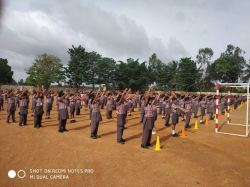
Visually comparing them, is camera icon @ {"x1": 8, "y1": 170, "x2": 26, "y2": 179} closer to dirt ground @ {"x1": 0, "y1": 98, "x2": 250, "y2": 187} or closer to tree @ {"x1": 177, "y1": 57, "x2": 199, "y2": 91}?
dirt ground @ {"x1": 0, "y1": 98, "x2": 250, "y2": 187}

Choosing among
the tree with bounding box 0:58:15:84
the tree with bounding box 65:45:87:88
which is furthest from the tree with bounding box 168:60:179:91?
the tree with bounding box 0:58:15:84

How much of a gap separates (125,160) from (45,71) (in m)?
43.0

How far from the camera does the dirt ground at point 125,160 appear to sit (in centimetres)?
455

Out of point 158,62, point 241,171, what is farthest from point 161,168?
point 158,62

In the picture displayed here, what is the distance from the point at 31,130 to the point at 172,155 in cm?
761

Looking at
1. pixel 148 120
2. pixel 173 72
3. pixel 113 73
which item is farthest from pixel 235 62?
pixel 148 120

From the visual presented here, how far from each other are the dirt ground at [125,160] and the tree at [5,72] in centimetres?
5446

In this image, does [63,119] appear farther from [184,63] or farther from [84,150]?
[184,63]

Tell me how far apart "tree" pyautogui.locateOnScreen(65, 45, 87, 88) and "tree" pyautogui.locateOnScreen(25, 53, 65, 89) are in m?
2.50

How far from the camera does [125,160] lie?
577cm

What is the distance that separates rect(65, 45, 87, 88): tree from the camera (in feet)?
135

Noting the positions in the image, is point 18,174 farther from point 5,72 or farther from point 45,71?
point 5,72

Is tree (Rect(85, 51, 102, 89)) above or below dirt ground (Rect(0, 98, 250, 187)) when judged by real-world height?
above

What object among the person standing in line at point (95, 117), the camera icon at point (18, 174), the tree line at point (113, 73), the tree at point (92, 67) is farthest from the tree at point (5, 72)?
the camera icon at point (18, 174)
